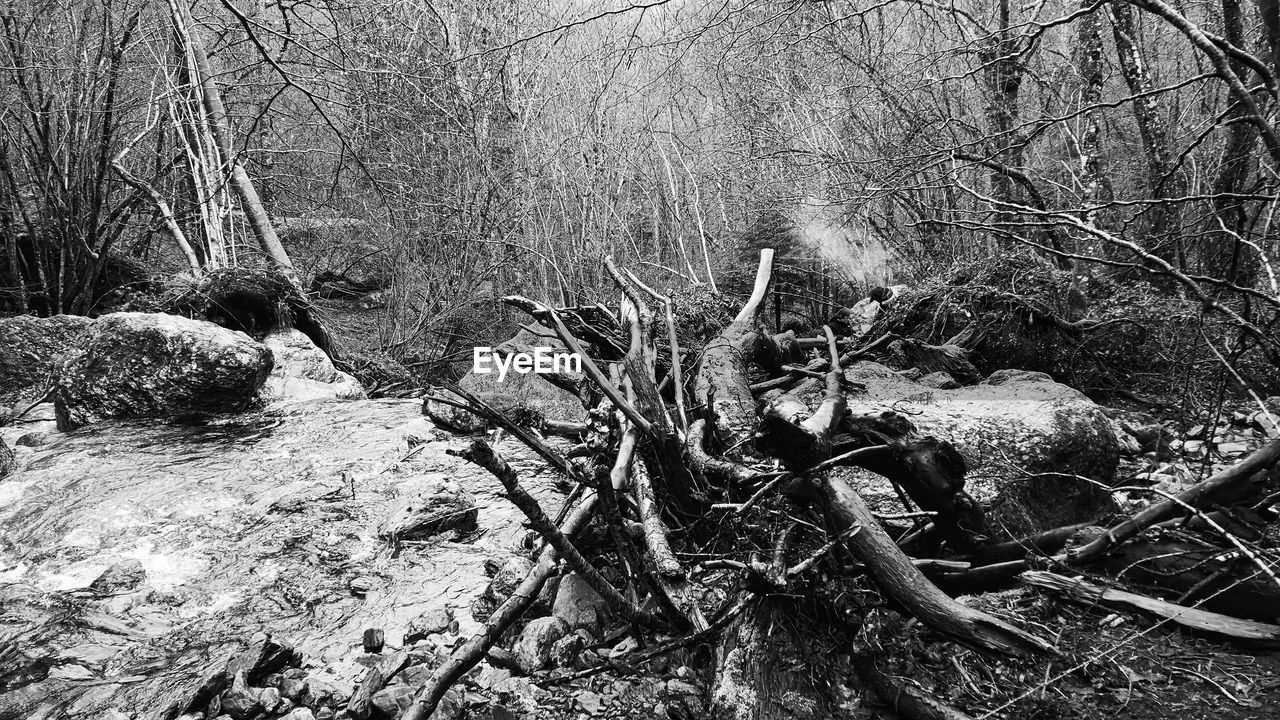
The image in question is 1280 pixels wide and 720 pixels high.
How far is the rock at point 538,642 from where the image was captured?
6.86 feet

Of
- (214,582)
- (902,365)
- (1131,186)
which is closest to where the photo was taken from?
(214,582)

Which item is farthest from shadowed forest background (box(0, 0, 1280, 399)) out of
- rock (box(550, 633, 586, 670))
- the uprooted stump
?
rock (box(550, 633, 586, 670))

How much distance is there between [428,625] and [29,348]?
17.6 feet

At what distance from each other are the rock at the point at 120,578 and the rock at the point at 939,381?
390 centimetres

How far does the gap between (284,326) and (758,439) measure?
6.27 metres

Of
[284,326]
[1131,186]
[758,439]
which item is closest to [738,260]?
[1131,186]

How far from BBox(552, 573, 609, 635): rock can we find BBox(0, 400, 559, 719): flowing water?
412 mm

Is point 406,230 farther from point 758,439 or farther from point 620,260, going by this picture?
point 758,439

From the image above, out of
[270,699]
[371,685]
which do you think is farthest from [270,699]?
[371,685]

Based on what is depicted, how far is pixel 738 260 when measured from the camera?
263 inches

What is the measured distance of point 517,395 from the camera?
523 cm

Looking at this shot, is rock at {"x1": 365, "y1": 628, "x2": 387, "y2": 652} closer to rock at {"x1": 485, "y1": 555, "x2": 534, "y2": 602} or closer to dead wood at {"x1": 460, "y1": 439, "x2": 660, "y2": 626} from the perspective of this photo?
rock at {"x1": 485, "y1": 555, "x2": 534, "y2": 602}

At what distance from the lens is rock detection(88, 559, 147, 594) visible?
285 centimetres

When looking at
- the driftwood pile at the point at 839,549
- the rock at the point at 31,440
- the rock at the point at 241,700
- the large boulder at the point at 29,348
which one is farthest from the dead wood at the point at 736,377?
the large boulder at the point at 29,348
